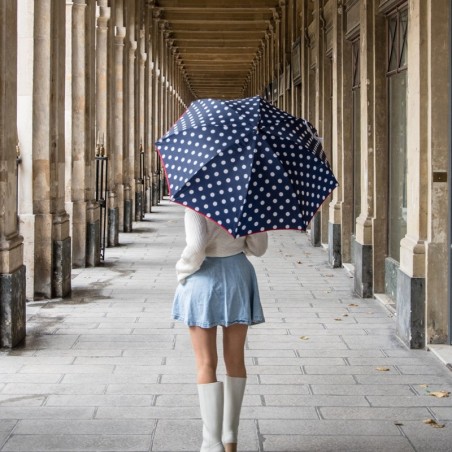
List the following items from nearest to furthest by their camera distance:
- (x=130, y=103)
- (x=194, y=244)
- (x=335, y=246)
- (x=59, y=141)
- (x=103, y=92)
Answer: (x=194, y=244) < (x=59, y=141) < (x=335, y=246) < (x=103, y=92) < (x=130, y=103)

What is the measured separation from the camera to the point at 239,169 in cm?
410

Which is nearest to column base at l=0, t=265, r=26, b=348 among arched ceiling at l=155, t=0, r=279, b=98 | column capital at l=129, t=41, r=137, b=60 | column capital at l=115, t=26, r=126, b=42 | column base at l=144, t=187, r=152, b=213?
column capital at l=115, t=26, r=126, b=42

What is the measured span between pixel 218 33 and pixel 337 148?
23.9 metres

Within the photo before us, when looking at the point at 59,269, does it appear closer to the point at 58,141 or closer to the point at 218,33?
the point at 58,141

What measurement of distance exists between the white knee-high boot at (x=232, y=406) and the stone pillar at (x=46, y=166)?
19.4 feet

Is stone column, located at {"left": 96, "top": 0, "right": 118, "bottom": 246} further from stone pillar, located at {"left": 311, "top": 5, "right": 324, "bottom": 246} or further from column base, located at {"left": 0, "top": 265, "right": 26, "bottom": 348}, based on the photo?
column base, located at {"left": 0, "top": 265, "right": 26, "bottom": 348}

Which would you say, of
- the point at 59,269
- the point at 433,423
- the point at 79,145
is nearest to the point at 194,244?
the point at 433,423

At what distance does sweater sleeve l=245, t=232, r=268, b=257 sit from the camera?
14.5 ft

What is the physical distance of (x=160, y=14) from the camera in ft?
102

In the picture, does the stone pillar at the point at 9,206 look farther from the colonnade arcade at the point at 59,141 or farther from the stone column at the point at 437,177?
the stone column at the point at 437,177

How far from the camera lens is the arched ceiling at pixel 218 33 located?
98.0ft

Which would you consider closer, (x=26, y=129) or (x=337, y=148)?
(x=26, y=129)

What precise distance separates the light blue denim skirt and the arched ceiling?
25.7 m

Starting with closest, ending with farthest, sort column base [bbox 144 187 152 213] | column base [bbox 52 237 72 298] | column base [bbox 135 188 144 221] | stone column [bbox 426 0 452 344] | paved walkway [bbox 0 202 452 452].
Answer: paved walkway [bbox 0 202 452 452] < stone column [bbox 426 0 452 344] < column base [bbox 52 237 72 298] < column base [bbox 135 188 144 221] < column base [bbox 144 187 152 213]
